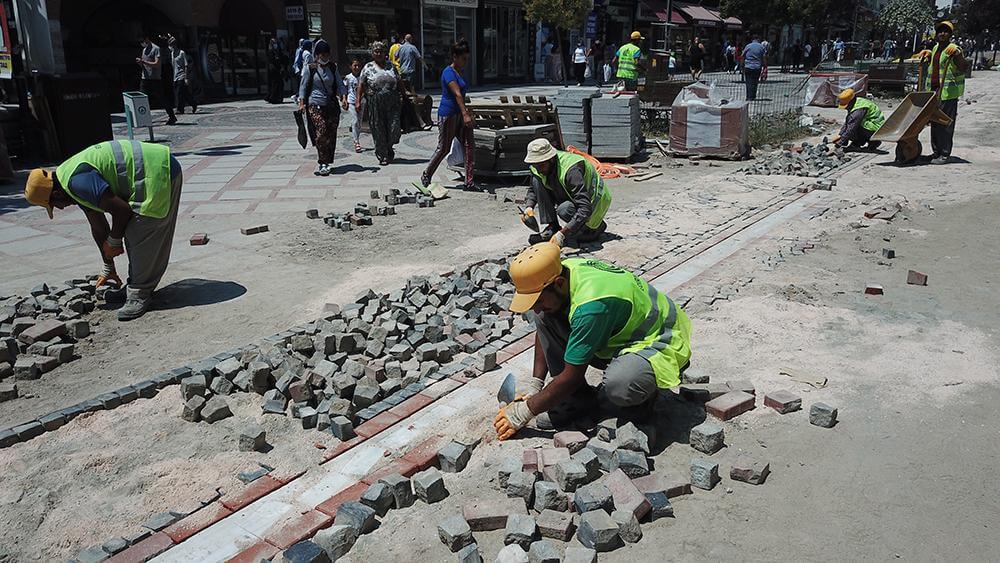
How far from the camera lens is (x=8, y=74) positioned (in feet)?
38.9

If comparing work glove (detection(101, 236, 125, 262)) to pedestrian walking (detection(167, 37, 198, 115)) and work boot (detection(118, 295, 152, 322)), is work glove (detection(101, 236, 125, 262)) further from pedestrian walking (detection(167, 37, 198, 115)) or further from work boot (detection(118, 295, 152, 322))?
pedestrian walking (detection(167, 37, 198, 115))

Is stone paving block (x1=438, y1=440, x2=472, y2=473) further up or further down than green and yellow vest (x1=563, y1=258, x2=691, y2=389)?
further down

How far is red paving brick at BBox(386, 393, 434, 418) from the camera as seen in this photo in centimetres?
438

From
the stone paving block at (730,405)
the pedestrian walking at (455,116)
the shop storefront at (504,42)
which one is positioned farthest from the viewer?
the shop storefront at (504,42)

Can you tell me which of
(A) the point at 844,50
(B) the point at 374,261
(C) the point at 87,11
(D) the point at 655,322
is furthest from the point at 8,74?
(A) the point at 844,50

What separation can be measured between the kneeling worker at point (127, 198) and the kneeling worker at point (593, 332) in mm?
3347

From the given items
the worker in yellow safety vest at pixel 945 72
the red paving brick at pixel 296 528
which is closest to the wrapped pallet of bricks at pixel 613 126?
the worker in yellow safety vest at pixel 945 72

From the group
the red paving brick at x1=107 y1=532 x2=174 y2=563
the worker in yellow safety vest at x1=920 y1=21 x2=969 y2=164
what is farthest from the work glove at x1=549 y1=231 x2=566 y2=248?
the worker in yellow safety vest at x1=920 y1=21 x2=969 y2=164

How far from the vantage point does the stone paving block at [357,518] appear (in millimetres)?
3297

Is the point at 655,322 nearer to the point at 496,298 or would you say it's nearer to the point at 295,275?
the point at 496,298

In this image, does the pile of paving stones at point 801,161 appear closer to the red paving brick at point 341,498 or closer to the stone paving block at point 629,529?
the stone paving block at point 629,529

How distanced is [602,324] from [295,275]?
3.94 meters

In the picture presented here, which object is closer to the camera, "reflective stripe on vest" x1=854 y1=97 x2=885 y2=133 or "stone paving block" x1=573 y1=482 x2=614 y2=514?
"stone paving block" x1=573 y1=482 x2=614 y2=514

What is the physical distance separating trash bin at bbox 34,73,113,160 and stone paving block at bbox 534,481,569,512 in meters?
11.8
